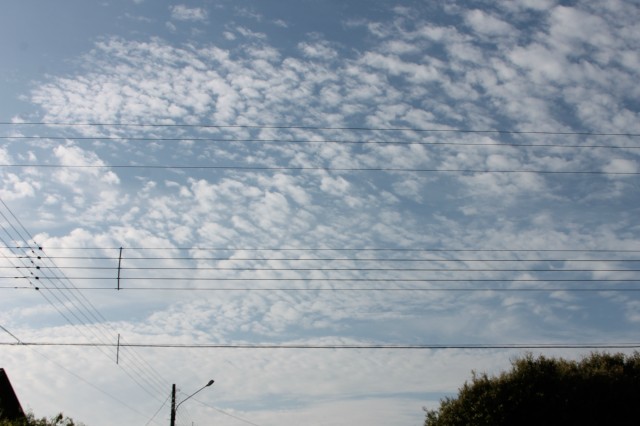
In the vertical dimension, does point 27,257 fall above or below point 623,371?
above

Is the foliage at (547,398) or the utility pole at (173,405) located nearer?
the foliage at (547,398)

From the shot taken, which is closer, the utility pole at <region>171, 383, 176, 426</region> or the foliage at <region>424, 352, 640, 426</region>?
the foliage at <region>424, 352, 640, 426</region>

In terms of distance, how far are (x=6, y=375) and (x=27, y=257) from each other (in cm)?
2094

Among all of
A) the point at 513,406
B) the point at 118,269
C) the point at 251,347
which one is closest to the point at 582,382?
the point at 513,406

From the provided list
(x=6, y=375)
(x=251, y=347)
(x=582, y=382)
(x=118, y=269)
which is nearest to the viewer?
(x=118, y=269)

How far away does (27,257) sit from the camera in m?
24.0

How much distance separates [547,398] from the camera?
3103 cm

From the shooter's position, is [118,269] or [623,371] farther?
[623,371]

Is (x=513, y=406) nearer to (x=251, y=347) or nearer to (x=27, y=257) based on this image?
(x=251, y=347)

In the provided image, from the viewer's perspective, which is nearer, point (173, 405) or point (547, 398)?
point (547, 398)

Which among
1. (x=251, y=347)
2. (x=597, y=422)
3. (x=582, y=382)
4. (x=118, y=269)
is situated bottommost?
(x=597, y=422)

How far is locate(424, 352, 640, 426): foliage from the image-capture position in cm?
3075

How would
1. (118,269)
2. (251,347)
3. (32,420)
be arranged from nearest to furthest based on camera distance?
(118,269) < (32,420) < (251,347)

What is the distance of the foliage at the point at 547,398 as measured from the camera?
3075 centimetres
